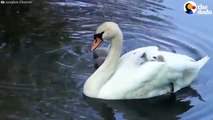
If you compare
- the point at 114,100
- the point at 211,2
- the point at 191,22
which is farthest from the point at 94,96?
the point at 211,2

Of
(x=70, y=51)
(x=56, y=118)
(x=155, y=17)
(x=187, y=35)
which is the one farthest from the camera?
(x=155, y=17)

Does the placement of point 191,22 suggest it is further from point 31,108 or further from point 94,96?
point 31,108

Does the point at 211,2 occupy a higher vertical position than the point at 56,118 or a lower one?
higher

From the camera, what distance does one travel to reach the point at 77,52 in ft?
21.3

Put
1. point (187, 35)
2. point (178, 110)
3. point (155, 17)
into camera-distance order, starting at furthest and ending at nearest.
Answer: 1. point (155, 17)
2. point (187, 35)
3. point (178, 110)

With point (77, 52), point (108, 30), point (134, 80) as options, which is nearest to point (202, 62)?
point (134, 80)

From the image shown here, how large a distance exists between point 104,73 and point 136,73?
1.14 feet

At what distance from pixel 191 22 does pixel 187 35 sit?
46 centimetres

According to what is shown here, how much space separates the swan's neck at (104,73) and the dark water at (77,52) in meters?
0.10

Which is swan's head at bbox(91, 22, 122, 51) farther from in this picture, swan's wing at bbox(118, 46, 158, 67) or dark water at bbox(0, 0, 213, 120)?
dark water at bbox(0, 0, 213, 120)

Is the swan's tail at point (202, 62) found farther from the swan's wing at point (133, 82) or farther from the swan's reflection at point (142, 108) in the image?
the swan's wing at point (133, 82)

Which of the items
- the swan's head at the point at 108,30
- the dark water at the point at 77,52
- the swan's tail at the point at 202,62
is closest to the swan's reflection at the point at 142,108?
the dark water at the point at 77,52

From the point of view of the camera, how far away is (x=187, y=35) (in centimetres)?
713

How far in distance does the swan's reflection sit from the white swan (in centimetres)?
6
